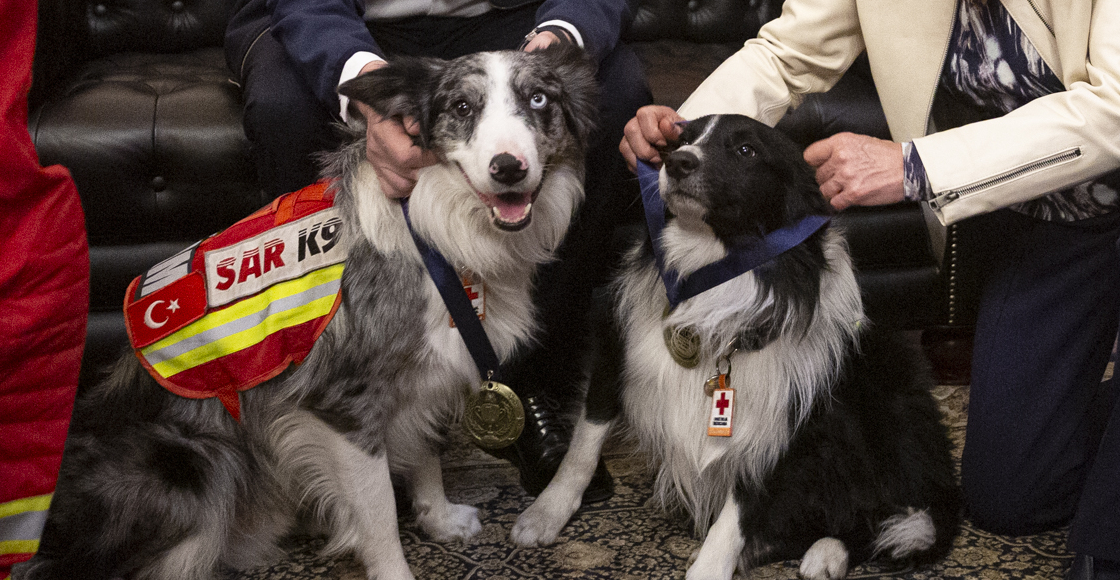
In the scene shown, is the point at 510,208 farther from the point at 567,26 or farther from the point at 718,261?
the point at 567,26

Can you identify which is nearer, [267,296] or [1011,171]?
[1011,171]

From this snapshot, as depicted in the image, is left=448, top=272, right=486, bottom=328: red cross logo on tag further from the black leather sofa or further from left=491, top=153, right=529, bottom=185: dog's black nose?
the black leather sofa

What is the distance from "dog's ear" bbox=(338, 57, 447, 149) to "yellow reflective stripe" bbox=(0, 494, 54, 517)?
788mm

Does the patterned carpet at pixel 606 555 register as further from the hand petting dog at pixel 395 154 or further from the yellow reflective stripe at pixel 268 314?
the hand petting dog at pixel 395 154

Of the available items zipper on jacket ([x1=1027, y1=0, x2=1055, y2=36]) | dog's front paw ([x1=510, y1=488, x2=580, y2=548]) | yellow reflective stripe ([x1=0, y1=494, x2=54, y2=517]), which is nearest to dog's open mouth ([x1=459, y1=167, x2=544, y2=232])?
dog's front paw ([x1=510, y1=488, x2=580, y2=548])

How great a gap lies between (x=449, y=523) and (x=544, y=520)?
210 mm

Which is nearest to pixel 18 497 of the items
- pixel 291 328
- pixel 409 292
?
pixel 291 328

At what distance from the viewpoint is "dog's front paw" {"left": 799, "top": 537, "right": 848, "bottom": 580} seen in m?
1.72

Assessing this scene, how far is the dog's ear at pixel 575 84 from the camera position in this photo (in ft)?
5.31

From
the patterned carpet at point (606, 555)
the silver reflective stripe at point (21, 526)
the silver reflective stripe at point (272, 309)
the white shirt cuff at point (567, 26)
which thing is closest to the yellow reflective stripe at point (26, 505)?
the silver reflective stripe at point (21, 526)

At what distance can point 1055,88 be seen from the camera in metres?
1.61

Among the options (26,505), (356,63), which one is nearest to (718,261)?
(356,63)

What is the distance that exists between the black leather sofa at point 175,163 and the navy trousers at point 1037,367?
0.33 metres

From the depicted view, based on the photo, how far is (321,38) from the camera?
1.82 meters
